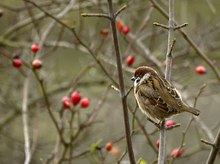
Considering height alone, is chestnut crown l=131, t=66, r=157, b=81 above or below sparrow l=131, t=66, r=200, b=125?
above

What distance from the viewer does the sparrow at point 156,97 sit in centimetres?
374

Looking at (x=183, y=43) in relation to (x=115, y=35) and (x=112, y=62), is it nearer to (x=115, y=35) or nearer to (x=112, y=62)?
(x=112, y=62)

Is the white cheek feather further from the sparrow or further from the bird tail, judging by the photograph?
the bird tail

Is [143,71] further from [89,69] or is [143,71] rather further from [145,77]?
[89,69]

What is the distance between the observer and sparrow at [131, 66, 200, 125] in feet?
12.3

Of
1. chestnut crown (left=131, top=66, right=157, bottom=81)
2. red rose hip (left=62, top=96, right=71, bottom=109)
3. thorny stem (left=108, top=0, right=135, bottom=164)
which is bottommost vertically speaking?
thorny stem (left=108, top=0, right=135, bottom=164)

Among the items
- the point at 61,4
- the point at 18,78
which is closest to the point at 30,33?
the point at 18,78

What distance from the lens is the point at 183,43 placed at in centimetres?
703

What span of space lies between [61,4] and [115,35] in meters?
3.68

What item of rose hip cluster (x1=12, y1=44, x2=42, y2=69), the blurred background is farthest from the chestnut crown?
the blurred background

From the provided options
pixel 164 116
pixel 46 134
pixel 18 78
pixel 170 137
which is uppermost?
pixel 18 78

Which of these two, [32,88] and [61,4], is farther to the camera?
[32,88]

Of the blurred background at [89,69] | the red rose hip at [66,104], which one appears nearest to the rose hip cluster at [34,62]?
the red rose hip at [66,104]

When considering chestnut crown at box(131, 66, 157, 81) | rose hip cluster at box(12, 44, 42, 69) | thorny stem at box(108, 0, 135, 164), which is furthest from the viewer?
rose hip cluster at box(12, 44, 42, 69)
